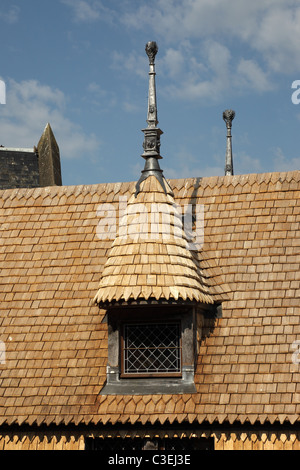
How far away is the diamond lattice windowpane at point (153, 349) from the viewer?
43.5 feet

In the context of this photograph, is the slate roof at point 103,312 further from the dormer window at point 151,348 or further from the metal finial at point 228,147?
the metal finial at point 228,147

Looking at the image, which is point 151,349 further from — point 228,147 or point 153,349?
point 228,147

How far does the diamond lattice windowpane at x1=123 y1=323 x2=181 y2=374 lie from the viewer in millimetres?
13258

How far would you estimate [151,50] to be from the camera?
15.0 meters

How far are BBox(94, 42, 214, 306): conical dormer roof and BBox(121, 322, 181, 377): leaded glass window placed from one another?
2.26 ft

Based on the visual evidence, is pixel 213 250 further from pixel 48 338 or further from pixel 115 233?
pixel 48 338

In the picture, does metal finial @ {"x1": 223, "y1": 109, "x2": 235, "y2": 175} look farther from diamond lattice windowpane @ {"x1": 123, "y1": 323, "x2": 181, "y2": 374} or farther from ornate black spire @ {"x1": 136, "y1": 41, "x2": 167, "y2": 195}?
diamond lattice windowpane @ {"x1": 123, "y1": 323, "x2": 181, "y2": 374}

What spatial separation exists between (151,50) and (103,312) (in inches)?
181

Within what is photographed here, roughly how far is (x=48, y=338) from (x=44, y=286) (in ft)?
3.62

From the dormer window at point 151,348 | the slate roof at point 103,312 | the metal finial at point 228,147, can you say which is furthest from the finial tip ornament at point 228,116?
the dormer window at point 151,348

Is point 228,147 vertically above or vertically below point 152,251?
above

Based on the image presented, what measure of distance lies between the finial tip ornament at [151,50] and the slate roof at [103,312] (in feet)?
A: 7.45
